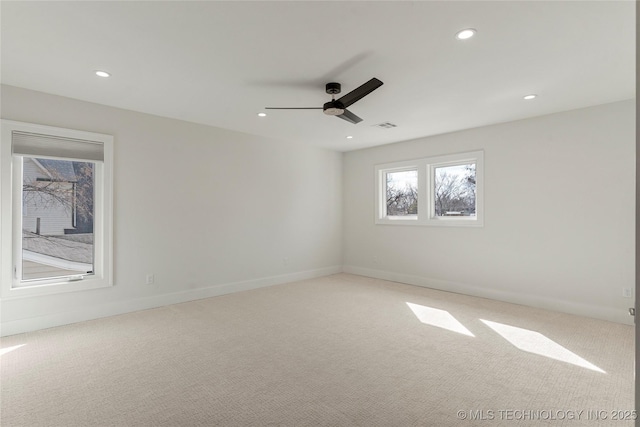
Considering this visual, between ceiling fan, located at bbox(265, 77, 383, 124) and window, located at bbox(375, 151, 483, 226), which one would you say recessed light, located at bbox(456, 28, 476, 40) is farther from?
window, located at bbox(375, 151, 483, 226)

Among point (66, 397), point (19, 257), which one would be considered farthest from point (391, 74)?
point (19, 257)

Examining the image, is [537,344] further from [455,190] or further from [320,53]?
[320,53]

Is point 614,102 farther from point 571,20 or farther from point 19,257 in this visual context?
point 19,257

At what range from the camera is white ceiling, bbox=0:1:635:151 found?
2.11 m

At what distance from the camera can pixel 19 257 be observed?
3.41m

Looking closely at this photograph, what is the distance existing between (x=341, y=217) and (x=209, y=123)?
3.30m

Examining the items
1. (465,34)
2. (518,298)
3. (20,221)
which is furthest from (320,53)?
(518,298)

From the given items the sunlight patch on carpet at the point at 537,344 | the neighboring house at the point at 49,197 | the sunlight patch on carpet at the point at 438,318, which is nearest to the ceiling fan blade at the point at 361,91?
the sunlight patch on carpet at the point at 438,318

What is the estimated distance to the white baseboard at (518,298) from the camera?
378 centimetres

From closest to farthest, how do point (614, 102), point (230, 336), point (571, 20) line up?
point (571, 20)
point (230, 336)
point (614, 102)

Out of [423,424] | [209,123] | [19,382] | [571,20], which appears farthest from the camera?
[209,123]

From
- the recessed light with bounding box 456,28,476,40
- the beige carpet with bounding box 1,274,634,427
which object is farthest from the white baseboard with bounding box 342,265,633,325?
the recessed light with bounding box 456,28,476,40

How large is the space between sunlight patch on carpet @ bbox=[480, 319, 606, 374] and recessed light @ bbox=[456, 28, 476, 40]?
106 inches

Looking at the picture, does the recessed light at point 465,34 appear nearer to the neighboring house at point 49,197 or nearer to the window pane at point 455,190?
the window pane at point 455,190
